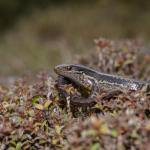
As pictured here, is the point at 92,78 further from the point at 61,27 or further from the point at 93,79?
the point at 61,27

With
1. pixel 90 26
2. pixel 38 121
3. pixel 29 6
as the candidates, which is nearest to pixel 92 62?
pixel 38 121

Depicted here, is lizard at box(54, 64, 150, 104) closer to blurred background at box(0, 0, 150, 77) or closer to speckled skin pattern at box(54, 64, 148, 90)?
speckled skin pattern at box(54, 64, 148, 90)

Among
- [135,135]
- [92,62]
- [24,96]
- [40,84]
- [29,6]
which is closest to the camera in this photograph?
[135,135]

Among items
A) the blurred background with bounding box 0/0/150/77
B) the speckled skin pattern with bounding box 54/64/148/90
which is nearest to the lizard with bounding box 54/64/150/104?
the speckled skin pattern with bounding box 54/64/148/90

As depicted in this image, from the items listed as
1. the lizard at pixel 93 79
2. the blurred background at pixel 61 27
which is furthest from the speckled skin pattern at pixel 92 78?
the blurred background at pixel 61 27

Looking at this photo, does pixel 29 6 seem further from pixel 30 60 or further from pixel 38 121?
pixel 38 121

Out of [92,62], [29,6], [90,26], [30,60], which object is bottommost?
[92,62]

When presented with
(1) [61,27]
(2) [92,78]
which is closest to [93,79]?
(2) [92,78]
